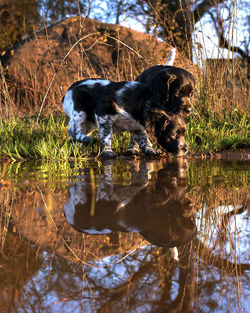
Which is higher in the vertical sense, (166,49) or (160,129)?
(166,49)

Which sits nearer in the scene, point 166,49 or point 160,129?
point 160,129

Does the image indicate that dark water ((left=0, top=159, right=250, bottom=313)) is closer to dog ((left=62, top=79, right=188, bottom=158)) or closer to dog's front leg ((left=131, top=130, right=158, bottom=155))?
dog ((left=62, top=79, right=188, bottom=158))

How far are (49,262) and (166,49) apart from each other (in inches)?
206

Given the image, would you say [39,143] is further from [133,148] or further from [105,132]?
[133,148]

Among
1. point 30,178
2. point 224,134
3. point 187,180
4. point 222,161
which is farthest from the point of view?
point 224,134

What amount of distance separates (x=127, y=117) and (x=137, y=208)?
1.89 m

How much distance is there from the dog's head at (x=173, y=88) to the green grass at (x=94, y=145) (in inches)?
26.8

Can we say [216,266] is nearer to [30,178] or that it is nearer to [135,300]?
[135,300]

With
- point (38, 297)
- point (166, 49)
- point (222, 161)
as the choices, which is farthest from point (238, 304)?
point (166, 49)

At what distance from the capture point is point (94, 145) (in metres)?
3.92

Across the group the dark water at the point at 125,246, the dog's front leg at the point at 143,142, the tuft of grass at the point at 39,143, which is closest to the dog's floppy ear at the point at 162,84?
the dog's front leg at the point at 143,142

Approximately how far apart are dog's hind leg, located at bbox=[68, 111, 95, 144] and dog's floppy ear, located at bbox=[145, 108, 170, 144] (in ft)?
2.19

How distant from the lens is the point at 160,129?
3.37 metres

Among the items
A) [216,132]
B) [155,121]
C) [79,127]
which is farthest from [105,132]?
[216,132]
